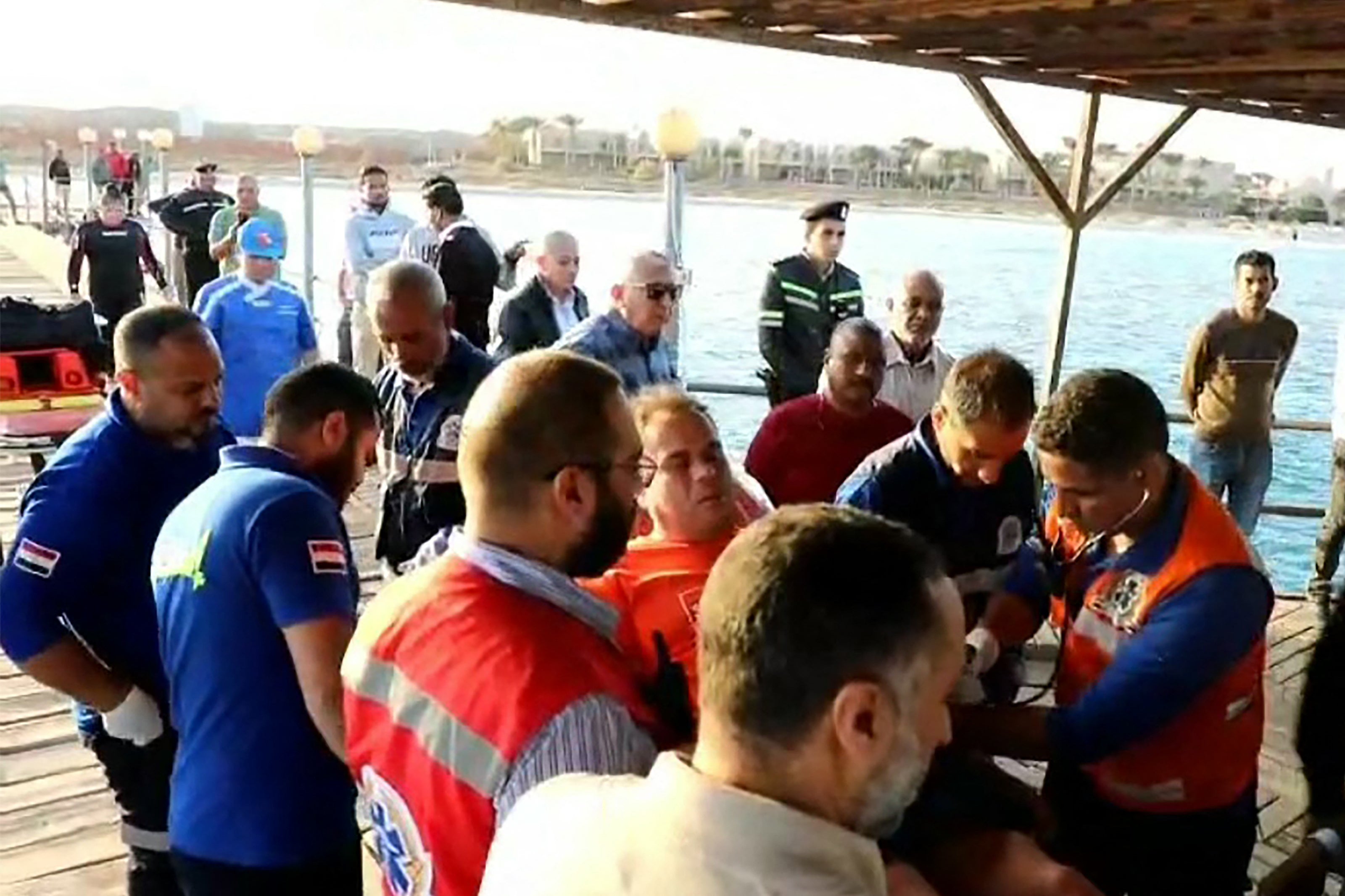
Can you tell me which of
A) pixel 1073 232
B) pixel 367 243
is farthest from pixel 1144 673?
pixel 367 243

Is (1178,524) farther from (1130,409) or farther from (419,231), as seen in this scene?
(419,231)

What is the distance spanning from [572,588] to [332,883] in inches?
35.7

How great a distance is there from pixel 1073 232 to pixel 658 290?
2.83 metres

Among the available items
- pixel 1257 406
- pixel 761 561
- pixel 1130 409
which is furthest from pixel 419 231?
pixel 761 561

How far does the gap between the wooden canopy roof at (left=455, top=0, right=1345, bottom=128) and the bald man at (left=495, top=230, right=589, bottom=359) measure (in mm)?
1069

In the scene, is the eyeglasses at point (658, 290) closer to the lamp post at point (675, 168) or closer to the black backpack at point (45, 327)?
the lamp post at point (675, 168)

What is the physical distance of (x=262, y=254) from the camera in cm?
503

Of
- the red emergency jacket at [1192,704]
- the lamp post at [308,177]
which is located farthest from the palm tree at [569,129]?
the red emergency jacket at [1192,704]

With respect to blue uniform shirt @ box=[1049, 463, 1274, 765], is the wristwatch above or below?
below

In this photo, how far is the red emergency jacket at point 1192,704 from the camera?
5.66ft

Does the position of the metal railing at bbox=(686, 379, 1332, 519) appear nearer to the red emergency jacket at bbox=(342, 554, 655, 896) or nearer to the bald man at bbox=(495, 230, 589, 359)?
the bald man at bbox=(495, 230, 589, 359)

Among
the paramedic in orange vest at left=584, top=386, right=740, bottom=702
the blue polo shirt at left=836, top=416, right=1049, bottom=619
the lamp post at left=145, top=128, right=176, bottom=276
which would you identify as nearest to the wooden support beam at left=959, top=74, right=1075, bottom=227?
the blue polo shirt at left=836, top=416, right=1049, bottom=619

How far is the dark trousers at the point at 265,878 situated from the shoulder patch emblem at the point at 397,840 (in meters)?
0.52

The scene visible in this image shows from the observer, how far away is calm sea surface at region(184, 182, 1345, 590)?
30.2 feet
